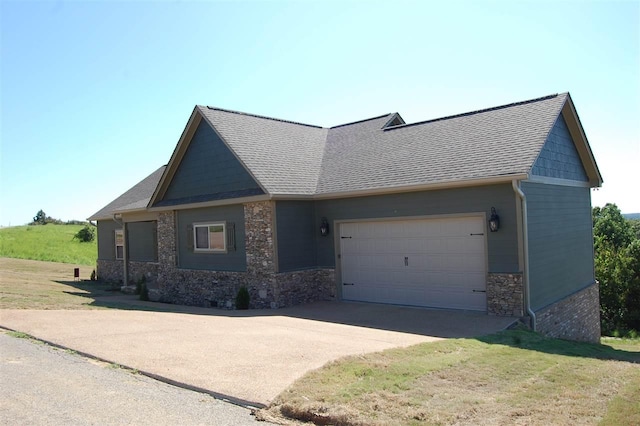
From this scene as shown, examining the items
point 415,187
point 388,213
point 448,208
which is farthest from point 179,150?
point 448,208

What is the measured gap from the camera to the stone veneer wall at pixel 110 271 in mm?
25641

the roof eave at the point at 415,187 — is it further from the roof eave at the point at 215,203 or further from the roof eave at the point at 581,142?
the roof eave at the point at 581,142

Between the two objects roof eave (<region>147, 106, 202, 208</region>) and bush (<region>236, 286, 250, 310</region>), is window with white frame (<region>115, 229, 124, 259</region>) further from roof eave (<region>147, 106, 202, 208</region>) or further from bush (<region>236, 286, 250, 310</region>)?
bush (<region>236, 286, 250, 310</region>)

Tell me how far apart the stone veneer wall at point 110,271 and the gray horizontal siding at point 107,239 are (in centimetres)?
26

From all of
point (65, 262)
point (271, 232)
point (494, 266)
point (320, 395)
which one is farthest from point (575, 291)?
point (65, 262)

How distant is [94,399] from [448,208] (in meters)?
9.15

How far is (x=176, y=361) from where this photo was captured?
8.26 meters

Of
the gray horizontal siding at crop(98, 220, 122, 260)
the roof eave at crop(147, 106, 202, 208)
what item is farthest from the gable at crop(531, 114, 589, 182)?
the gray horizontal siding at crop(98, 220, 122, 260)

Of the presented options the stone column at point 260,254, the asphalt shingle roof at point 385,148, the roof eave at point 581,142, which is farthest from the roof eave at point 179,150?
the roof eave at point 581,142

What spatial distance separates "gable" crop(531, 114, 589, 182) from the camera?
531 inches

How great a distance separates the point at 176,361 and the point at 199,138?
10681 mm

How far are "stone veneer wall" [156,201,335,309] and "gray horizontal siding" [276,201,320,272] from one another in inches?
9.3

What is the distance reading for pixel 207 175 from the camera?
17.4 m

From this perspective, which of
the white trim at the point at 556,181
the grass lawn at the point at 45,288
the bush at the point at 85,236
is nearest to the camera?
the white trim at the point at 556,181
